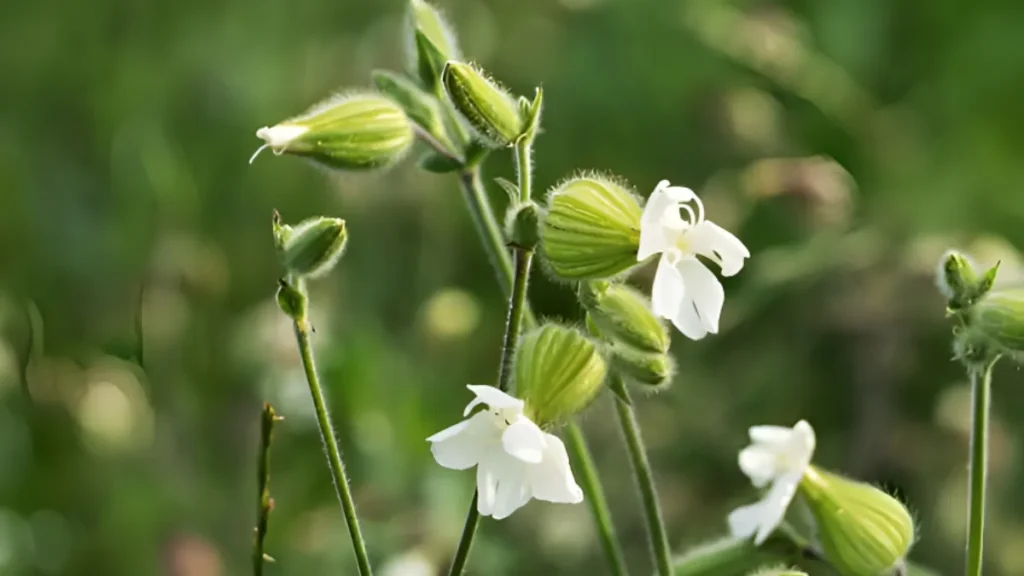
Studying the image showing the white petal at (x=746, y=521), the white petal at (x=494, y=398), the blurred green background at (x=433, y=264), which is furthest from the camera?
the blurred green background at (x=433, y=264)

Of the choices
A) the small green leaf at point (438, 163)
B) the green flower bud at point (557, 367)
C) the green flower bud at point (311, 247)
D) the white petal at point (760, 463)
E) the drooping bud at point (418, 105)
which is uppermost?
the drooping bud at point (418, 105)

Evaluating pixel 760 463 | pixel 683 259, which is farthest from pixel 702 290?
pixel 760 463

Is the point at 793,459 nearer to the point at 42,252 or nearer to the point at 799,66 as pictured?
the point at 799,66

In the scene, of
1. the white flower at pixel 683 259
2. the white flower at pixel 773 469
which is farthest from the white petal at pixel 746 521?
the white flower at pixel 683 259

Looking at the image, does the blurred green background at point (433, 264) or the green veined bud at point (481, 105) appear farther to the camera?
the blurred green background at point (433, 264)

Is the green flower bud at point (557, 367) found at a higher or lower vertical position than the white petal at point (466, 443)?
higher

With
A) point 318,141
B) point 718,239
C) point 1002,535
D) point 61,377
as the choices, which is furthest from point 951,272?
point 61,377

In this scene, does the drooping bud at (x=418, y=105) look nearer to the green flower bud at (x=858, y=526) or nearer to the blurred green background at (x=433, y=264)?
the green flower bud at (x=858, y=526)
